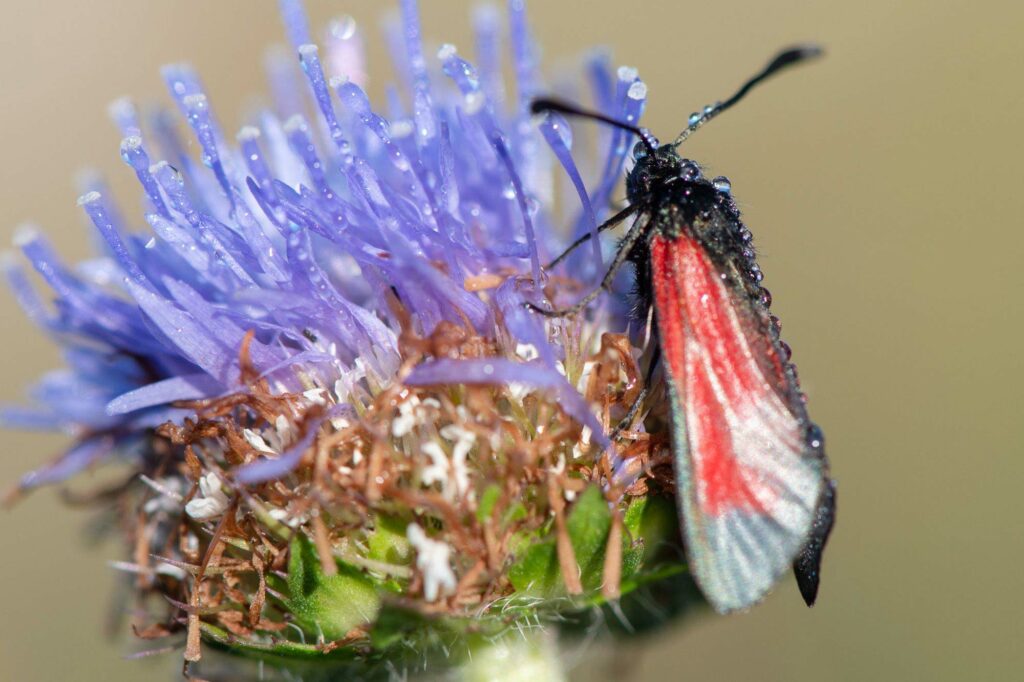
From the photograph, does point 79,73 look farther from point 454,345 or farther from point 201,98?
point 454,345

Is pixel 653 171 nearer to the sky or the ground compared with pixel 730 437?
nearer to the sky

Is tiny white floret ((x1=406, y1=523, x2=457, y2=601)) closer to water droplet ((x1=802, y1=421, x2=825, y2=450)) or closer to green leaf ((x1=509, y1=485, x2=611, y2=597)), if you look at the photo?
green leaf ((x1=509, y1=485, x2=611, y2=597))

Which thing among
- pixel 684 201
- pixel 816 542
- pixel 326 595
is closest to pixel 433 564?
pixel 326 595

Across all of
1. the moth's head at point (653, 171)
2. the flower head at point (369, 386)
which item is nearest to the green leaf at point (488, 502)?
the flower head at point (369, 386)

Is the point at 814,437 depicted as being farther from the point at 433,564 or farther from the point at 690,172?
the point at 433,564

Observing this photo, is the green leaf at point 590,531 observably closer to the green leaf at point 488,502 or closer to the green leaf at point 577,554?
the green leaf at point 577,554

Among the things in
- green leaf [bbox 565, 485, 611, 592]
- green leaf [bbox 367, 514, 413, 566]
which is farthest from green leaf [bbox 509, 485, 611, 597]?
green leaf [bbox 367, 514, 413, 566]
